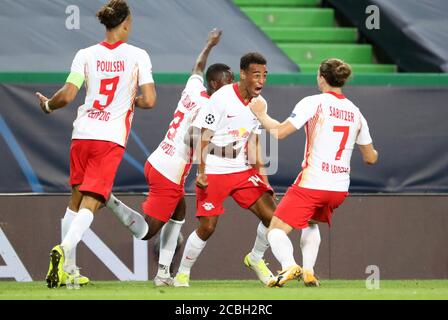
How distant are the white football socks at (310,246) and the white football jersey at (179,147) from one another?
3.74ft

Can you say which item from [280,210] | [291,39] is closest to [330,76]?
[280,210]

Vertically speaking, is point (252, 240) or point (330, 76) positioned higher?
point (330, 76)

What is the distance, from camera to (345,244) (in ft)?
40.2

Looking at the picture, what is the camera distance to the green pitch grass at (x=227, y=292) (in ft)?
28.5

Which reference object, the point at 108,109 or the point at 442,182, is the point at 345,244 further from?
the point at 108,109

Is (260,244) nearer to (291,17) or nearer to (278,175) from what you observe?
(278,175)

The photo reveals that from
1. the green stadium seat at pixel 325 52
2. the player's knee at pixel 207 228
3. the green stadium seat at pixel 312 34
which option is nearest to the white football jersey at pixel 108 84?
the player's knee at pixel 207 228

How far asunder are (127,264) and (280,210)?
107 inches

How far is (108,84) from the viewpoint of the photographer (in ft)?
31.3

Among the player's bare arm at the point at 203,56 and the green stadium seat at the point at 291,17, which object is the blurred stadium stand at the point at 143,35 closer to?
the green stadium seat at the point at 291,17

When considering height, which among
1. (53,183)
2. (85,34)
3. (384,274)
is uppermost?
(85,34)

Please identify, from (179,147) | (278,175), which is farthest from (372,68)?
(179,147)

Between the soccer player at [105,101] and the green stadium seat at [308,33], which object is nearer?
the soccer player at [105,101]

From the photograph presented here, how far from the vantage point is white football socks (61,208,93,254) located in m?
9.19
